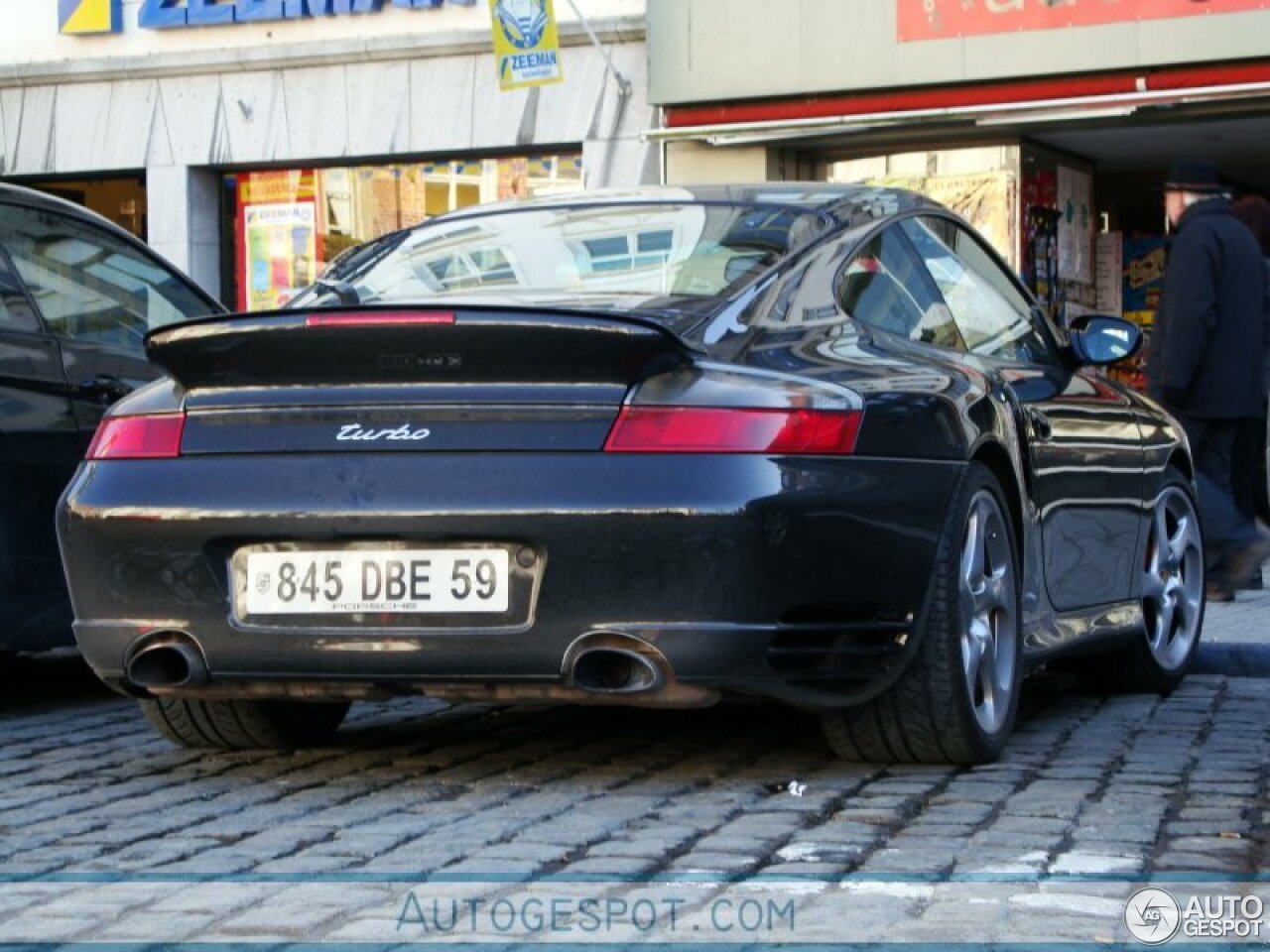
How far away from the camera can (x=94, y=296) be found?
7.70 meters

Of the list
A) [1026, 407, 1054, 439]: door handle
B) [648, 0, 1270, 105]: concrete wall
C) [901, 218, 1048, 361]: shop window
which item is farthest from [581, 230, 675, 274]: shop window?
[648, 0, 1270, 105]: concrete wall

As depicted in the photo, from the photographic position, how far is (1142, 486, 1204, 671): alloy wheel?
24.6 feet

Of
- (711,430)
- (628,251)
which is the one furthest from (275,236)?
(711,430)

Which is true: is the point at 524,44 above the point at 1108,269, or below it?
above

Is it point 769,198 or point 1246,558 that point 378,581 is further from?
point 1246,558

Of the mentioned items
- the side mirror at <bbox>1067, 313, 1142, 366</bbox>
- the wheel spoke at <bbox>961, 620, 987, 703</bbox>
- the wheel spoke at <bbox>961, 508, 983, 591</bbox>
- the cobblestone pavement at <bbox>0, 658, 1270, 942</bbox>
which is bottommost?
the cobblestone pavement at <bbox>0, 658, 1270, 942</bbox>

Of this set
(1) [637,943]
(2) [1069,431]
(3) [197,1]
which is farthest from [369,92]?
(1) [637,943]

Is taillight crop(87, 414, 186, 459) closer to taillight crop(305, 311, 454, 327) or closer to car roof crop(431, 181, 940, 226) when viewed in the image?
taillight crop(305, 311, 454, 327)

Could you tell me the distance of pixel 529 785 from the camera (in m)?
5.55

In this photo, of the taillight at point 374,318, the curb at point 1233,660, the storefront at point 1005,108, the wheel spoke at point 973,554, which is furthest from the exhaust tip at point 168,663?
the storefront at point 1005,108

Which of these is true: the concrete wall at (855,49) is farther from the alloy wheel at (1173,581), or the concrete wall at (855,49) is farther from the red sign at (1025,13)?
the alloy wheel at (1173,581)

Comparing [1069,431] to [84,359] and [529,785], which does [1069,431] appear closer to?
[529,785]

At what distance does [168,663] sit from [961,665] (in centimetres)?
179

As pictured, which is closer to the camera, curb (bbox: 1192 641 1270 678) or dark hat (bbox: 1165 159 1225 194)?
curb (bbox: 1192 641 1270 678)
